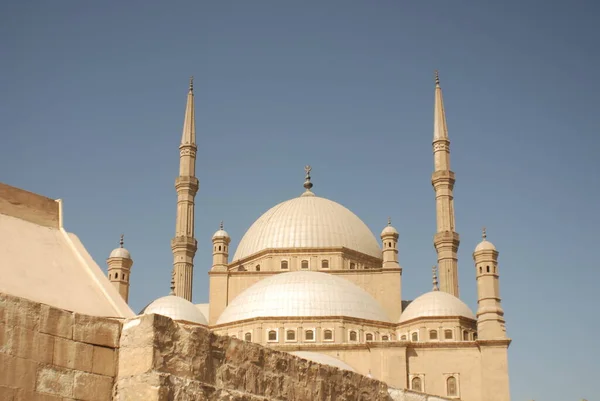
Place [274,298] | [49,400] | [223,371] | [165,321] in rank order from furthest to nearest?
[274,298] → [223,371] → [165,321] → [49,400]

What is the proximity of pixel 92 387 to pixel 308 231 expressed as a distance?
98.5 feet

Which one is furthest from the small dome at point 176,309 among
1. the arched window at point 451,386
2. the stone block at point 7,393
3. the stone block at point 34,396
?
the stone block at point 7,393

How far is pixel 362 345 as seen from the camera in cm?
2602

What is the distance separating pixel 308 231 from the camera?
34062mm

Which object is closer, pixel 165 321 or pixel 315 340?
pixel 165 321

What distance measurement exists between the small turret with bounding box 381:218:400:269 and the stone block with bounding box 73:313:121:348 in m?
27.6

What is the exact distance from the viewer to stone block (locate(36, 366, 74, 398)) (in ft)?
12.8

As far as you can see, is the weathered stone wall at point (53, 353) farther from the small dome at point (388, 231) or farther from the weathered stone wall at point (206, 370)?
the small dome at point (388, 231)

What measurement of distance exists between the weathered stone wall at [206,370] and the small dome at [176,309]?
24187 millimetres

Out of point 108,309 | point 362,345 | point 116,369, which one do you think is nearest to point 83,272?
point 108,309

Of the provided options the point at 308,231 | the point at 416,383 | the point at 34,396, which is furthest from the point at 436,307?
the point at 34,396

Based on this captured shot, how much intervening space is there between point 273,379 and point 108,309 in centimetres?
95

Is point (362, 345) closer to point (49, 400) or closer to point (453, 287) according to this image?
point (453, 287)

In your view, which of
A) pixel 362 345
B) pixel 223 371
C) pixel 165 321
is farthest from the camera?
pixel 362 345
